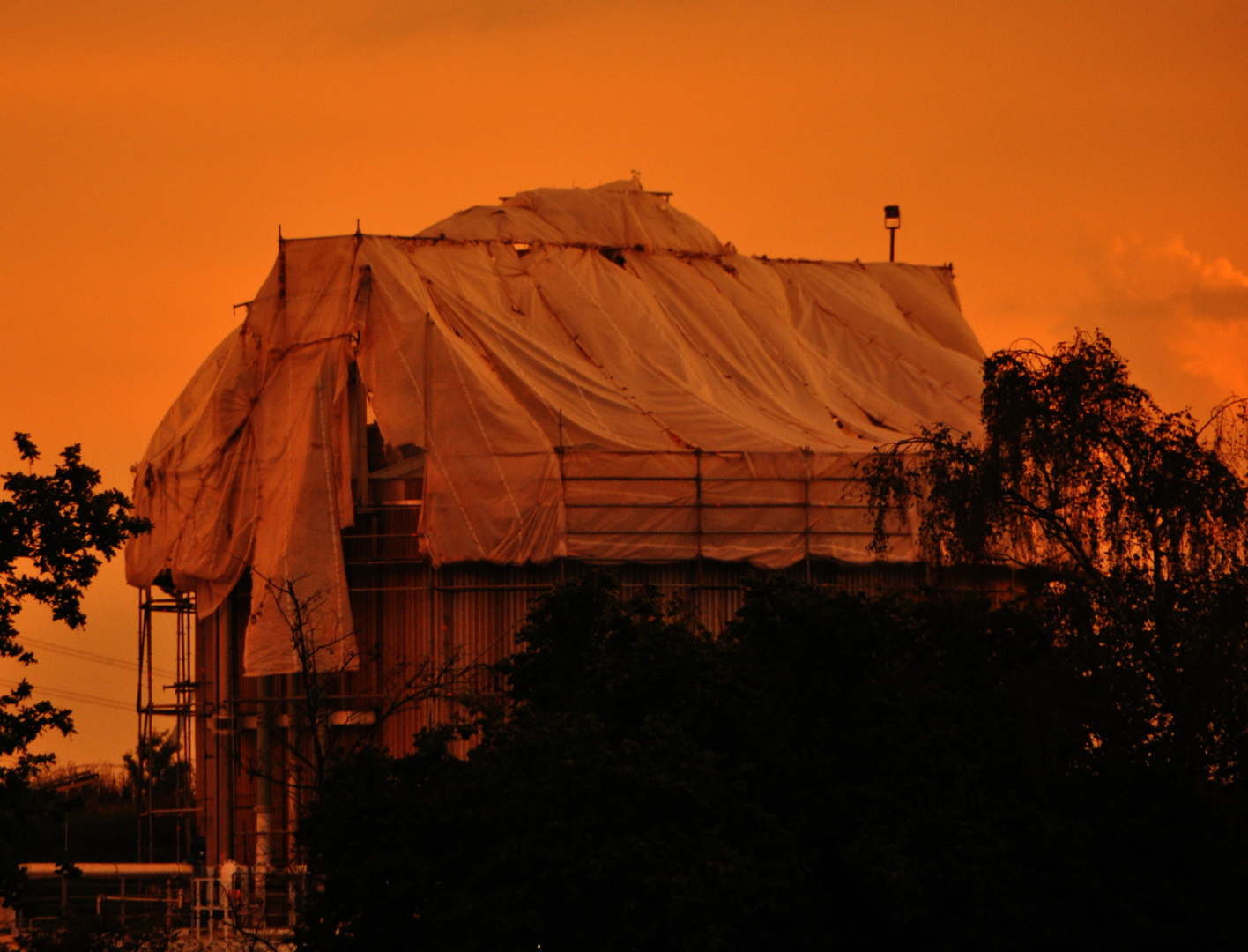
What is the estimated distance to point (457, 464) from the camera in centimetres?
3008

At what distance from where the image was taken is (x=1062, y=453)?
18.8 meters

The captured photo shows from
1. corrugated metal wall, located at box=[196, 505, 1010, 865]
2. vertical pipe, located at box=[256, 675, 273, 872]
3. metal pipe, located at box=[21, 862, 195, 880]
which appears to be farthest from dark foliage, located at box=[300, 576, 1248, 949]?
metal pipe, located at box=[21, 862, 195, 880]

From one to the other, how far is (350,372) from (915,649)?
576 inches

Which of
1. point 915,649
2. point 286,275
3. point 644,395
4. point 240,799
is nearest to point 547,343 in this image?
point 644,395

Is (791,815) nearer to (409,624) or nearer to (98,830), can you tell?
(409,624)

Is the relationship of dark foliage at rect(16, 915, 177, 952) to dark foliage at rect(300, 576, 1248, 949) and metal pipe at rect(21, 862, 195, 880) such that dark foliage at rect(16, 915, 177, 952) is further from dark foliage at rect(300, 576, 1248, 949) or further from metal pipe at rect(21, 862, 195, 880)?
metal pipe at rect(21, 862, 195, 880)

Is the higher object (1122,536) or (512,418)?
(512,418)

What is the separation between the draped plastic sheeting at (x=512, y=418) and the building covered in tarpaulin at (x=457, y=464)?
0.15 feet

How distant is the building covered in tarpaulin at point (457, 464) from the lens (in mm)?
30156

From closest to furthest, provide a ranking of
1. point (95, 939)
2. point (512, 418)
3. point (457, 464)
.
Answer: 1. point (95, 939)
2. point (457, 464)
3. point (512, 418)

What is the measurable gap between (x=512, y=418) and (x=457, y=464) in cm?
126

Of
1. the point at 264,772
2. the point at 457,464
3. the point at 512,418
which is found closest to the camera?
the point at 457,464

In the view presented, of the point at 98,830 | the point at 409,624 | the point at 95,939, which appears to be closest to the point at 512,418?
the point at 409,624

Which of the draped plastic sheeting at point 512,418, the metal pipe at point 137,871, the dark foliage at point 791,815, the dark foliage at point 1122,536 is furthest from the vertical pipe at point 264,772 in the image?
the dark foliage at point 1122,536
